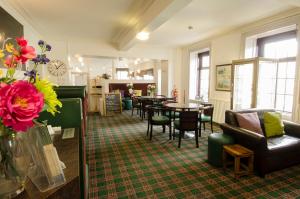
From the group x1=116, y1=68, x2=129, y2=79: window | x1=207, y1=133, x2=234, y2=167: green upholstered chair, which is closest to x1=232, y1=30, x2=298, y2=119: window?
x1=207, y1=133, x2=234, y2=167: green upholstered chair

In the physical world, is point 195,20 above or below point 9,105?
above

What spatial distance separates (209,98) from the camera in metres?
5.79

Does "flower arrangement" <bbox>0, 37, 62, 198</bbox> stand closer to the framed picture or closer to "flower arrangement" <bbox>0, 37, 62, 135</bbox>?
"flower arrangement" <bbox>0, 37, 62, 135</bbox>

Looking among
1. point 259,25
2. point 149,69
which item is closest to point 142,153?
point 259,25

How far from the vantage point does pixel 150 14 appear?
3.27 metres

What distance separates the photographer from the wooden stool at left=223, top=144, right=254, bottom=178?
2451mm

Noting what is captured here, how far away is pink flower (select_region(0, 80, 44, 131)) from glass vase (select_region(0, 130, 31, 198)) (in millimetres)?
178

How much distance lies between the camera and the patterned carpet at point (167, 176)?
2182 millimetres

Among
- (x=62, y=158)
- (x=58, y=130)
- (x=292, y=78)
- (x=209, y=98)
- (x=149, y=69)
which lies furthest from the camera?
(x=149, y=69)

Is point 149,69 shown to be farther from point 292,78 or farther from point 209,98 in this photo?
point 292,78

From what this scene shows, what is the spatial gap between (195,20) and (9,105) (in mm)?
4205

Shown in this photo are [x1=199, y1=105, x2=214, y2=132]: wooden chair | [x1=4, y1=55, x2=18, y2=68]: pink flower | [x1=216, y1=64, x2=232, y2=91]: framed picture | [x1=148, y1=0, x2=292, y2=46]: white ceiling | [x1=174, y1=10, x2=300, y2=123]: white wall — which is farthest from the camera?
[x1=216, y1=64, x2=232, y2=91]: framed picture

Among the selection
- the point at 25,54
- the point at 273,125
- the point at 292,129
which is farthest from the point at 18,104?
the point at 292,129

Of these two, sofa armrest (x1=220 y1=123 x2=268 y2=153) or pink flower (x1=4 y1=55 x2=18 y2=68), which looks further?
sofa armrest (x1=220 y1=123 x2=268 y2=153)
